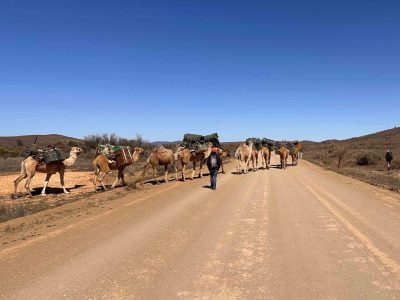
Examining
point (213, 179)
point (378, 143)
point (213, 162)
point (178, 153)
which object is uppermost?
point (378, 143)

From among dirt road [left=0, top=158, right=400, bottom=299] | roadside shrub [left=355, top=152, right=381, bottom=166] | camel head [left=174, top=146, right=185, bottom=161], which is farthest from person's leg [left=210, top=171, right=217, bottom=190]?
roadside shrub [left=355, top=152, right=381, bottom=166]

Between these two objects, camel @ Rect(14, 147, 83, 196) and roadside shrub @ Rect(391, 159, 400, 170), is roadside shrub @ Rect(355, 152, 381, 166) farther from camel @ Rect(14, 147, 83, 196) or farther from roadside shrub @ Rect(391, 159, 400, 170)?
camel @ Rect(14, 147, 83, 196)

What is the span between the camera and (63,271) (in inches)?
270

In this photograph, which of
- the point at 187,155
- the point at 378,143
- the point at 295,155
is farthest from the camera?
the point at 378,143

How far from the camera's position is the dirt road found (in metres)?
6.03

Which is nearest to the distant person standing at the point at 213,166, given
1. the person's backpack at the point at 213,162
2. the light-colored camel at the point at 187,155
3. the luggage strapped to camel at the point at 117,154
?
the person's backpack at the point at 213,162

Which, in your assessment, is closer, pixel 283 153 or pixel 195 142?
pixel 195 142

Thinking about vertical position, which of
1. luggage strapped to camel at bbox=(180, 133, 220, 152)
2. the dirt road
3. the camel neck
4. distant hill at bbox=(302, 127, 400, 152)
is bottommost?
the dirt road

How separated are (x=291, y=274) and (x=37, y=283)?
150 inches

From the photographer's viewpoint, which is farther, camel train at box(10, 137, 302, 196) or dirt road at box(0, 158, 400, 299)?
camel train at box(10, 137, 302, 196)

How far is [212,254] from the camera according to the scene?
782 centimetres

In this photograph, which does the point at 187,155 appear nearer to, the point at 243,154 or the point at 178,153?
the point at 178,153

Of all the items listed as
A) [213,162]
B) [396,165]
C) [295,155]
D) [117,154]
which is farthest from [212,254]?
[396,165]

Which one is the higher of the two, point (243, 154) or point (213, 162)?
point (243, 154)
